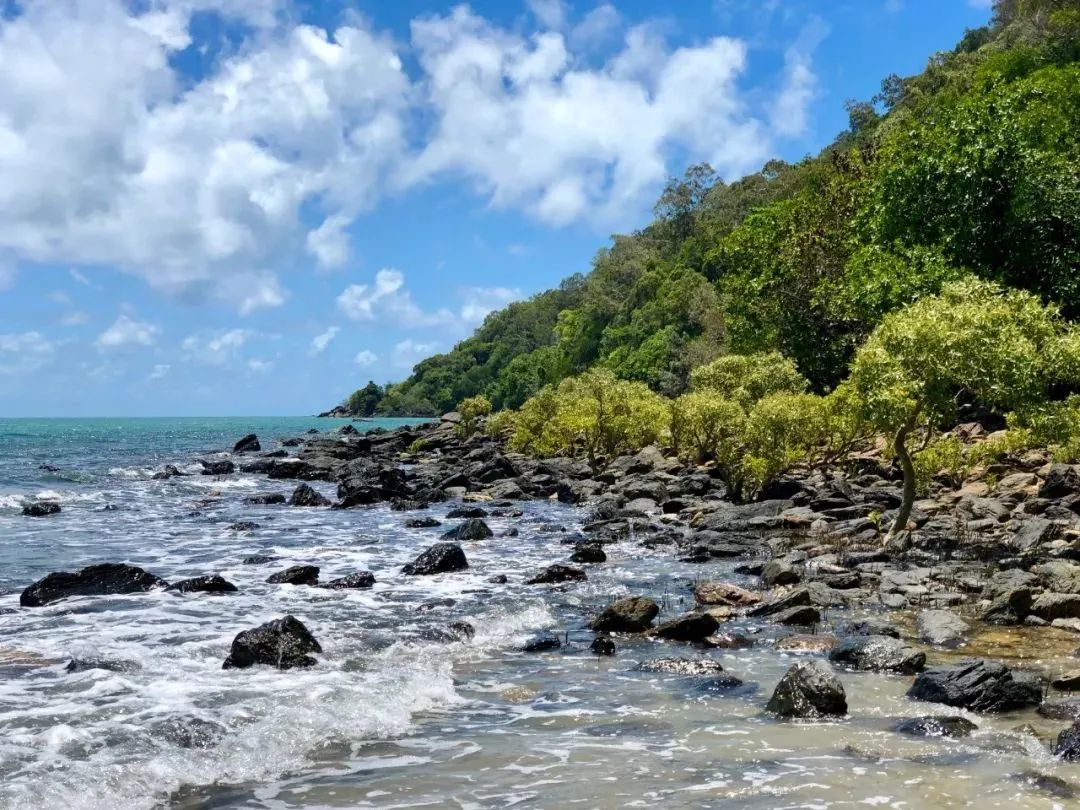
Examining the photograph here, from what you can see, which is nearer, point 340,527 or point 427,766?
point 427,766

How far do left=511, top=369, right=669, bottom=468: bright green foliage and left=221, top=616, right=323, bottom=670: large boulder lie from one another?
28.2 meters

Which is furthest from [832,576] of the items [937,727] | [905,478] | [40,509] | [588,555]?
[40,509]

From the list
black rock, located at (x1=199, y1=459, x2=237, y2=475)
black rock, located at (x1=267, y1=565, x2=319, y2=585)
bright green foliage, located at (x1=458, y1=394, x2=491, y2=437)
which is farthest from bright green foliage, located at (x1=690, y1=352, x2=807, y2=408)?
black rock, located at (x1=199, y1=459, x2=237, y2=475)

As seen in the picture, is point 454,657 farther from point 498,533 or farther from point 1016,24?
point 1016,24

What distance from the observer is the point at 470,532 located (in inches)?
950

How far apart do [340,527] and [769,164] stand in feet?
328

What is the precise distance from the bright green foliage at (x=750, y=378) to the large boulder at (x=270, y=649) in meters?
26.9

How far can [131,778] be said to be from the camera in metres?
7.52

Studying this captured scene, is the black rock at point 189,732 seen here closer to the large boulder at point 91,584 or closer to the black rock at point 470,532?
the large boulder at point 91,584

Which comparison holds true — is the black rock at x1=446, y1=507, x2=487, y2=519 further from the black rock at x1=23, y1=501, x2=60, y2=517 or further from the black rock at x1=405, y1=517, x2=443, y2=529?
the black rock at x1=23, y1=501, x2=60, y2=517

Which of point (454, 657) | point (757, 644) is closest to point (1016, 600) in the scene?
point (757, 644)

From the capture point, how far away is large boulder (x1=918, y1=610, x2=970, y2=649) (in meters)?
11.7

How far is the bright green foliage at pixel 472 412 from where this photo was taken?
6725 cm

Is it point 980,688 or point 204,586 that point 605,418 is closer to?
point 204,586
